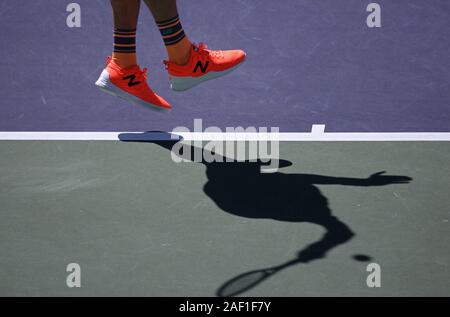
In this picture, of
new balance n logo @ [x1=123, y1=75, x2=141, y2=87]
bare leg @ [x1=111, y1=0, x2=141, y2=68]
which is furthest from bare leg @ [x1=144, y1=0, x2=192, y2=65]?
new balance n logo @ [x1=123, y1=75, x2=141, y2=87]

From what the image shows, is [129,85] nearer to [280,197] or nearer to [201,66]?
[201,66]

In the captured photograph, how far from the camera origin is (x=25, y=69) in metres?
5.99

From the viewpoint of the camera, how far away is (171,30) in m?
4.10

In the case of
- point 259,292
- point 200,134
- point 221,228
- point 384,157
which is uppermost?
point 200,134

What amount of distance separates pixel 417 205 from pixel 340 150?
0.96m

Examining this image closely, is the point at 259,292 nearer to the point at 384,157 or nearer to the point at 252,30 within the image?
the point at 384,157

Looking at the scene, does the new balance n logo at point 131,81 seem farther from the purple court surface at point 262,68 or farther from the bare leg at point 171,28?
the purple court surface at point 262,68

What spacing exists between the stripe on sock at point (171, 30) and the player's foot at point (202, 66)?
0.41ft

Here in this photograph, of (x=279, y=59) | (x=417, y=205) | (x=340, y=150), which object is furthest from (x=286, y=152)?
(x=279, y=59)

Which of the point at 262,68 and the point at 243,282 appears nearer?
the point at 243,282

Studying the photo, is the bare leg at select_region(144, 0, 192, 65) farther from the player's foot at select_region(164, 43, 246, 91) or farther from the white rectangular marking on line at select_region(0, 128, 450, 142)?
the white rectangular marking on line at select_region(0, 128, 450, 142)

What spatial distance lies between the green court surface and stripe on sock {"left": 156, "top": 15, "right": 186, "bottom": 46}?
0.74m

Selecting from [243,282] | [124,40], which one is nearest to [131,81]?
[124,40]

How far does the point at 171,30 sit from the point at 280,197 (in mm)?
1222
